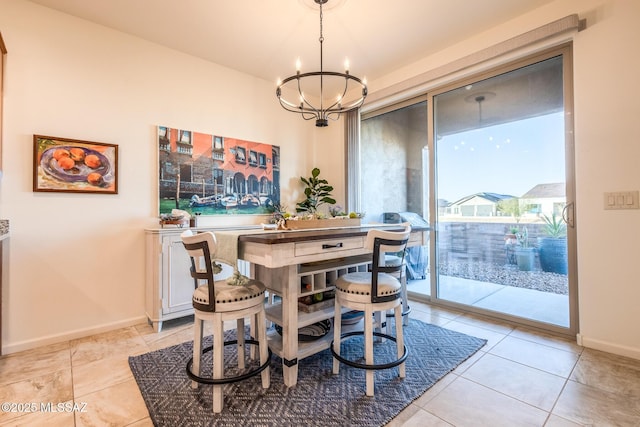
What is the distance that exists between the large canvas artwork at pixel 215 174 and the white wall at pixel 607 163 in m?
3.18

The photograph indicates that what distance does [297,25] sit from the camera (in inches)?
Result: 108

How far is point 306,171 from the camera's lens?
434cm

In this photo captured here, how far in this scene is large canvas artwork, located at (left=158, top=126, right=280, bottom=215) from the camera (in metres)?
3.04

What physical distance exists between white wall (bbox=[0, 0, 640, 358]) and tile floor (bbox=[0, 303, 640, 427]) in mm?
340

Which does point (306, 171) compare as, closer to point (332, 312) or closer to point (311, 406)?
point (332, 312)

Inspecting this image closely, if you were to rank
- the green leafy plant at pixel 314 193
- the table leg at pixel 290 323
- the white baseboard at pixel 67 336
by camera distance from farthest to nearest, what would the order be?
the green leafy plant at pixel 314 193 < the white baseboard at pixel 67 336 < the table leg at pixel 290 323

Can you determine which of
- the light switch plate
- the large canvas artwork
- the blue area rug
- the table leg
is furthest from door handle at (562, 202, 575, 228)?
the large canvas artwork

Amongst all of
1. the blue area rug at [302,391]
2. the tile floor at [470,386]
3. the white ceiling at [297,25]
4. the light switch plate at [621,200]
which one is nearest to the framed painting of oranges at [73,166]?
the white ceiling at [297,25]

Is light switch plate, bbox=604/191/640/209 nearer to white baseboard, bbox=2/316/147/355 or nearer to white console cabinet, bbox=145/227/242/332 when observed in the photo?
white console cabinet, bbox=145/227/242/332

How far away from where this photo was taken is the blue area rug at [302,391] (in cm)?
150

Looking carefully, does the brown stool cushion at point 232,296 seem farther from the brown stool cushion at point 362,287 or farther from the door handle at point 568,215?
the door handle at point 568,215

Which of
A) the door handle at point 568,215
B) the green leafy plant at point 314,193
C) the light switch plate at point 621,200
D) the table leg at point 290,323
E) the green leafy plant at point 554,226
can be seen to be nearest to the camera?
the table leg at point 290,323

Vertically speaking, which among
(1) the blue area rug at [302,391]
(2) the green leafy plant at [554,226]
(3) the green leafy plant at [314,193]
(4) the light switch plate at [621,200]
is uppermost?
(3) the green leafy plant at [314,193]

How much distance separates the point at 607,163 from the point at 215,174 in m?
3.63
